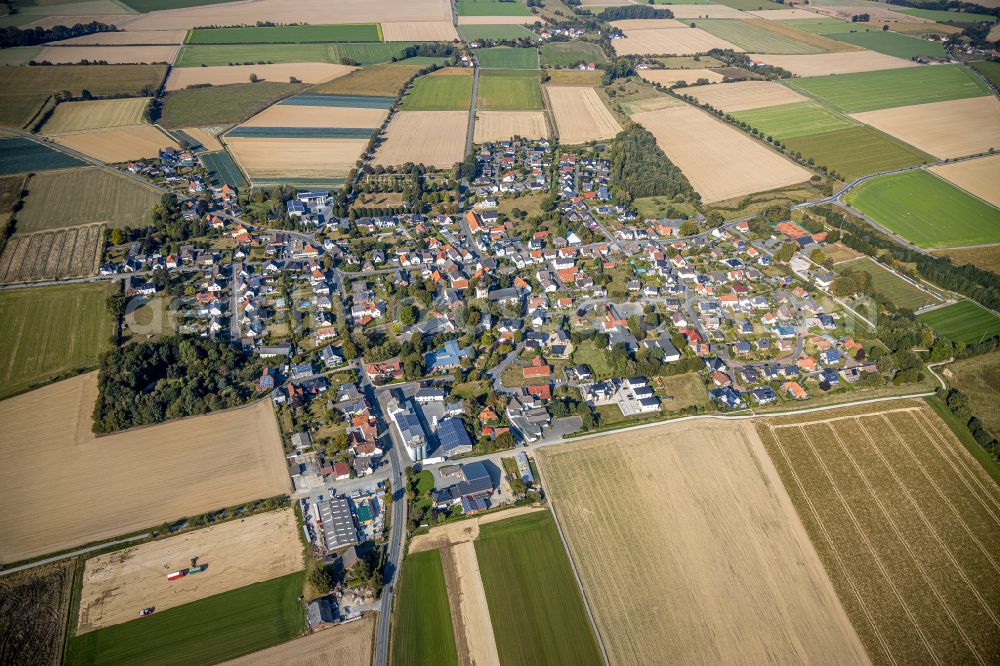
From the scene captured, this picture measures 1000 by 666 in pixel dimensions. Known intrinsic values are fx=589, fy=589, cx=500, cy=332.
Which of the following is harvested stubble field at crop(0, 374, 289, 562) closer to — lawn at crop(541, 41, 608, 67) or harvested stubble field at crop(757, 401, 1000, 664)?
harvested stubble field at crop(757, 401, 1000, 664)

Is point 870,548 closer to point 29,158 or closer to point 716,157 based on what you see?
point 716,157

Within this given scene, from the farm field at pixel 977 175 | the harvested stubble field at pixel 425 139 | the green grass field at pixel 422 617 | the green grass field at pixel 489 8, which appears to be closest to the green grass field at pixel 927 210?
the farm field at pixel 977 175

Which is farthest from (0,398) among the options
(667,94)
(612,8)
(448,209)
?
(612,8)

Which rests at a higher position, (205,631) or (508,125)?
(508,125)

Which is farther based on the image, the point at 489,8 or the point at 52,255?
the point at 489,8

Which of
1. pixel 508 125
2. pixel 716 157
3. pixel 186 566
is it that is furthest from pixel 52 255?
pixel 716 157

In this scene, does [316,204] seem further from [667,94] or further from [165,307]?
[667,94]
